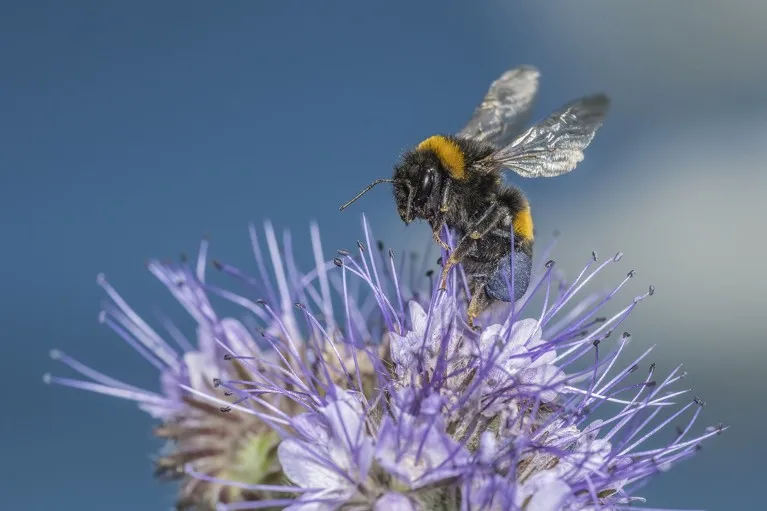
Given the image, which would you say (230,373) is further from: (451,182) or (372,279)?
(451,182)

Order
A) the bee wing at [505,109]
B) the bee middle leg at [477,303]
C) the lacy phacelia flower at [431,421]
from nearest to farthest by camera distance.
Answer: the lacy phacelia flower at [431,421], the bee middle leg at [477,303], the bee wing at [505,109]

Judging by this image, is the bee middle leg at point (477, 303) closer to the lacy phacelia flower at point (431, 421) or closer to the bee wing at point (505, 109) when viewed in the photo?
the lacy phacelia flower at point (431, 421)

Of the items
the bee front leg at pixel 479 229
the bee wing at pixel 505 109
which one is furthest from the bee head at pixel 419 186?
the bee wing at pixel 505 109

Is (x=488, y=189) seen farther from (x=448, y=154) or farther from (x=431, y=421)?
(x=431, y=421)

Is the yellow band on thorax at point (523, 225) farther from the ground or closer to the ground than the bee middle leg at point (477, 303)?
farther from the ground

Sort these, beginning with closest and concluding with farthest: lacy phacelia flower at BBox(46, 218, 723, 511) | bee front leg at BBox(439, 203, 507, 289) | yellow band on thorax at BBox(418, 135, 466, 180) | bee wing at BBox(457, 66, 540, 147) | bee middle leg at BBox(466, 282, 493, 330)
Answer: lacy phacelia flower at BBox(46, 218, 723, 511)
bee middle leg at BBox(466, 282, 493, 330)
bee front leg at BBox(439, 203, 507, 289)
yellow band on thorax at BBox(418, 135, 466, 180)
bee wing at BBox(457, 66, 540, 147)

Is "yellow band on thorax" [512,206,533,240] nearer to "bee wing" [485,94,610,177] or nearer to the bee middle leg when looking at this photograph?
"bee wing" [485,94,610,177]

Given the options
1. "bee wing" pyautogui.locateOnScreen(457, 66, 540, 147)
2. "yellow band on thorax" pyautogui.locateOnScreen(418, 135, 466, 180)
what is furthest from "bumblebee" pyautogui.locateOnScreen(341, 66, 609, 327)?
"bee wing" pyautogui.locateOnScreen(457, 66, 540, 147)

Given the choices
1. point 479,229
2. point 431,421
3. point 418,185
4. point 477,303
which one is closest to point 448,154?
point 418,185
